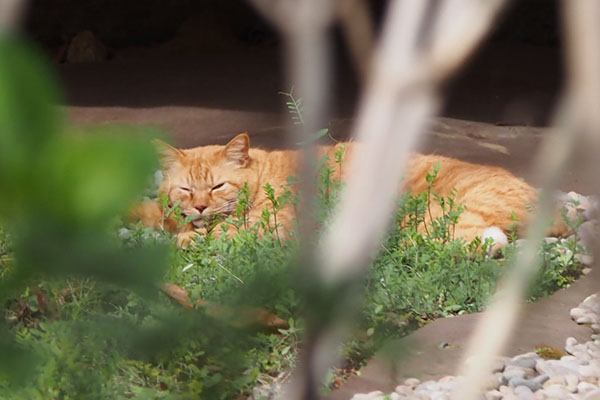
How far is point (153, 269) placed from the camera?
43 cm

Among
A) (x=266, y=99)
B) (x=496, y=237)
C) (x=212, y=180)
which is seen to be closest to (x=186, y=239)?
(x=212, y=180)

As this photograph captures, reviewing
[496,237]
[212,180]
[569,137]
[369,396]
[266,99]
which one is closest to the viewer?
[569,137]

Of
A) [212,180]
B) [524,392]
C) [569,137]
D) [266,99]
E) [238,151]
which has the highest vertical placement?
[569,137]

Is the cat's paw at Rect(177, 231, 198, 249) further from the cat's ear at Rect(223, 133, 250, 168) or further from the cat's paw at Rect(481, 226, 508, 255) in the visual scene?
the cat's paw at Rect(481, 226, 508, 255)

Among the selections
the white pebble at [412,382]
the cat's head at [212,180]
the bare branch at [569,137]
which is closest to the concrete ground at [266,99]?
the cat's head at [212,180]

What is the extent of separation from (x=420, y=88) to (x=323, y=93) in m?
0.05

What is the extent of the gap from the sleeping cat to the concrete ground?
47 cm

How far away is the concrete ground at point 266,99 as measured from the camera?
21.5 ft

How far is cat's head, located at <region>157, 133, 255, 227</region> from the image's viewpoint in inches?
205

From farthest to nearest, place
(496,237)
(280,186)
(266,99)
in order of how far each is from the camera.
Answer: (266,99)
(280,186)
(496,237)

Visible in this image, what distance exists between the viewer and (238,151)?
5398mm

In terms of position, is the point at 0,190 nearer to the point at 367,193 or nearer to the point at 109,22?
the point at 367,193

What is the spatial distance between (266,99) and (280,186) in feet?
11.4

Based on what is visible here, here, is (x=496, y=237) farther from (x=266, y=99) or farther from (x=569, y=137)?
(x=569, y=137)
